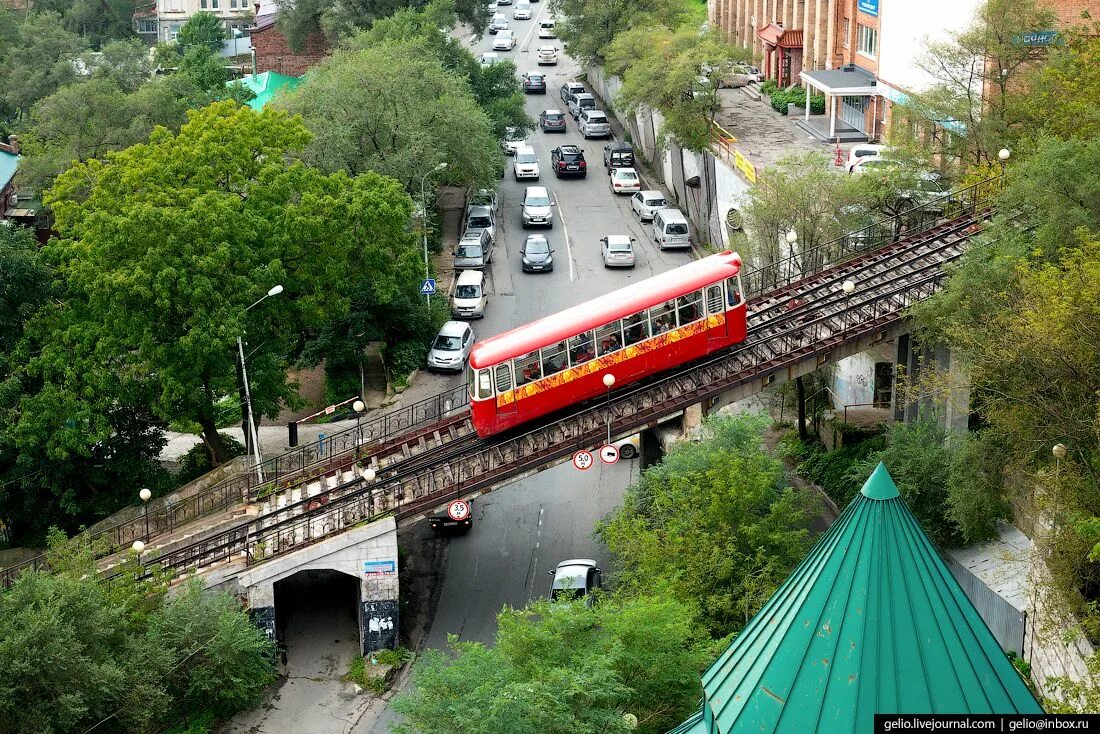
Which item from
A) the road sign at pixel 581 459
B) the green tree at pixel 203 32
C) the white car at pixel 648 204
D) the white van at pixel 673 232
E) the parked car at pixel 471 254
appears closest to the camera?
the road sign at pixel 581 459

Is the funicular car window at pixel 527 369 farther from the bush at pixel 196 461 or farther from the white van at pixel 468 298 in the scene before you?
the white van at pixel 468 298

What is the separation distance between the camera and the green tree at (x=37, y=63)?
9012 centimetres

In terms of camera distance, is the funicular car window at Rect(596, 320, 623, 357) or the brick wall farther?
the brick wall

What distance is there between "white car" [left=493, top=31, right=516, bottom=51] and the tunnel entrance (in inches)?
2833

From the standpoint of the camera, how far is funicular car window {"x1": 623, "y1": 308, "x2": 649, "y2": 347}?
124ft

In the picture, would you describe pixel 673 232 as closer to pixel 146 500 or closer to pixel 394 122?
pixel 394 122

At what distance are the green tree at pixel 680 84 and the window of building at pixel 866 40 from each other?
19.4 feet

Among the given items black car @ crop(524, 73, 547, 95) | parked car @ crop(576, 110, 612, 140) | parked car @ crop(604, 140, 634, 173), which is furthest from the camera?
black car @ crop(524, 73, 547, 95)

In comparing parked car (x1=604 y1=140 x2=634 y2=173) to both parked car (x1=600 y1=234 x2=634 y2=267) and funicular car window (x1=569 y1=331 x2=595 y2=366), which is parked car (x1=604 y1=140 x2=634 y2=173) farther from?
funicular car window (x1=569 y1=331 x2=595 y2=366)

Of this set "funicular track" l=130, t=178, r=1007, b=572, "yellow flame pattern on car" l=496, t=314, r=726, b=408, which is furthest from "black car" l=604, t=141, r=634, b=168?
"yellow flame pattern on car" l=496, t=314, r=726, b=408

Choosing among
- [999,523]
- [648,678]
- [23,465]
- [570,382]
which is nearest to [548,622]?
[648,678]

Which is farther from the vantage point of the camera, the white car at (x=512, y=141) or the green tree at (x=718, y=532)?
the white car at (x=512, y=141)

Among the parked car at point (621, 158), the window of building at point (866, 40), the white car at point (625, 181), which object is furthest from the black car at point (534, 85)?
the window of building at point (866, 40)

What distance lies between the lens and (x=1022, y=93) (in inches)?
1845
